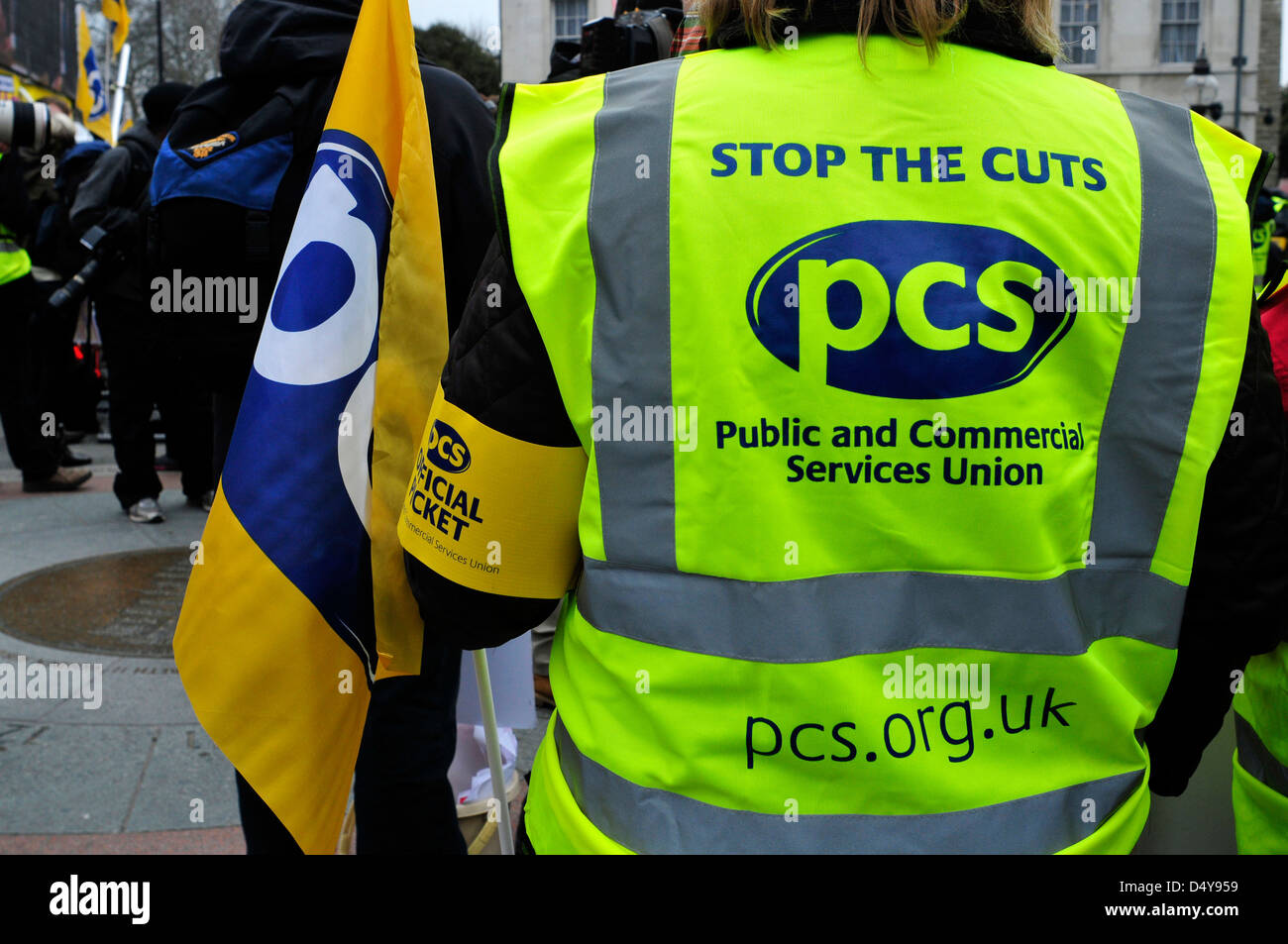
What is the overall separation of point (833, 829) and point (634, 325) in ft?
2.01

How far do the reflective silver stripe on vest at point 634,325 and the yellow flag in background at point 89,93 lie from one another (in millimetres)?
17221

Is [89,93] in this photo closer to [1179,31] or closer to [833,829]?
[833,829]

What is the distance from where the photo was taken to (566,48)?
3.98m

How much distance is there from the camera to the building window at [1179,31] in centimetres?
2888

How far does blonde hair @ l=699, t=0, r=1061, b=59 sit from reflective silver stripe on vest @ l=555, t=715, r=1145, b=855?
0.88m

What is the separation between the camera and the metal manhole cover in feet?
15.3

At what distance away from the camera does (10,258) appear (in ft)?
22.8

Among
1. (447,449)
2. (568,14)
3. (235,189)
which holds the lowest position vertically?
(447,449)

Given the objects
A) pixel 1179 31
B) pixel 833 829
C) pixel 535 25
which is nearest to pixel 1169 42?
pixel 1179 31

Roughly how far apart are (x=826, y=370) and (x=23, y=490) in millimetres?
7464

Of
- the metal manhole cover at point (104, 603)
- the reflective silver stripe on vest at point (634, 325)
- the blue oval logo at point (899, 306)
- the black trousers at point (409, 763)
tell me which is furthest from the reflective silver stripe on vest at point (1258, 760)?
the metal manhole cover at point (104, 603)
